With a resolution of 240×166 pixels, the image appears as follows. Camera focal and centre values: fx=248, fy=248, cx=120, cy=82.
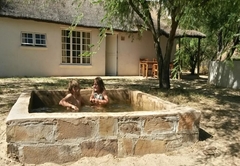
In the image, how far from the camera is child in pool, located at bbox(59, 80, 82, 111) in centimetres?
515

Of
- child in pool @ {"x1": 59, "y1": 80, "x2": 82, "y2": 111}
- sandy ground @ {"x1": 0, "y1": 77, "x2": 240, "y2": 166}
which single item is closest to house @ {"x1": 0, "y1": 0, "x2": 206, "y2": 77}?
child in pool @ {"x1": 59, "y1": 80, "x2": 82, "y2": 111}

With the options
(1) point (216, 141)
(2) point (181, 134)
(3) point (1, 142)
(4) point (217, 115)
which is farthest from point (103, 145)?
(4) point (217, 115)

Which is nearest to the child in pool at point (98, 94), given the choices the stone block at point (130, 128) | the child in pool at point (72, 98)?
the child in pool at point (72, 98)

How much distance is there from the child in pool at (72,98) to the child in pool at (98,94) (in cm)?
38

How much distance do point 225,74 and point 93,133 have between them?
9.61m

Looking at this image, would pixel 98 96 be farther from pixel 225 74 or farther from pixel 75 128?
pixel 225 74

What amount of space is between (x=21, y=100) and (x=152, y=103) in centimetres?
238

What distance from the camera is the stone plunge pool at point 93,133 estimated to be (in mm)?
3203

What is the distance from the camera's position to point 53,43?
13.9m

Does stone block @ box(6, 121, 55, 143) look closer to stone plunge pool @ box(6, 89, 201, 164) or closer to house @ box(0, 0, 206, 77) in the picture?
stone plunge pool @ box(6, 89, 201, 164)

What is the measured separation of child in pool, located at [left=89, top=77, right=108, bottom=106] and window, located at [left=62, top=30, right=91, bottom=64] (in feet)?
29.1

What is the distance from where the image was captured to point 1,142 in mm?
3730

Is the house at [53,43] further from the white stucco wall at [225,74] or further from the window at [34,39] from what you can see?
the white stucco wall at [225,74]

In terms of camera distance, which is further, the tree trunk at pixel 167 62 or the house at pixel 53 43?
the house at pixel 53 43
